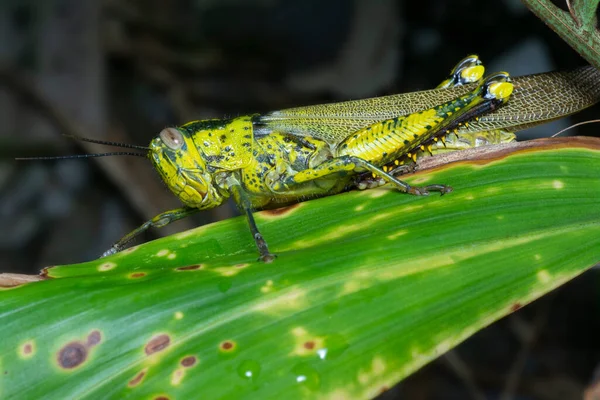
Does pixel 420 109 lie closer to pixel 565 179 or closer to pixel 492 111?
pixel 492 111

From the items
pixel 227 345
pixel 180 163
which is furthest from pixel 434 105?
pixel 227 345

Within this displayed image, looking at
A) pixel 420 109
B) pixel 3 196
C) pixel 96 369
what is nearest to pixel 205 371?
pixel 96 369

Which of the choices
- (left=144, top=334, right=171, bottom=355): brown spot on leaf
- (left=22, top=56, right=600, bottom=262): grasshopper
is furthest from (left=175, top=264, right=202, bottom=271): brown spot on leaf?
(left=22, top=56, right=600, bottom=262): grasshopper

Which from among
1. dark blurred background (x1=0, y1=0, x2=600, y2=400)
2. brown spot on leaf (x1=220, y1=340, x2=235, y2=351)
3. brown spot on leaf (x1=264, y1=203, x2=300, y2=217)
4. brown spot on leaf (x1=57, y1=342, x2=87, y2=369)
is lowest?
brown spot on leaf (x1=220, y1=340, x2=235, y2=351)

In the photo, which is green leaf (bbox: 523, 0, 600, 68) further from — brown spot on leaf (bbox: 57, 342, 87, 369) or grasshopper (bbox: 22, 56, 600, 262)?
brown spot on leaf (bbox: 57, 342, 87, 369)

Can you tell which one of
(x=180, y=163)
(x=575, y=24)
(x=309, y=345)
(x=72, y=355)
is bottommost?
(x=309, y=345)

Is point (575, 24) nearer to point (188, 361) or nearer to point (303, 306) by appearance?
point (303, 306)

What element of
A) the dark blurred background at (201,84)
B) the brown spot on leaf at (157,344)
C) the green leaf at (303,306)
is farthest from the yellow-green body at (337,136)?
the dark blurred background at (201,84)
